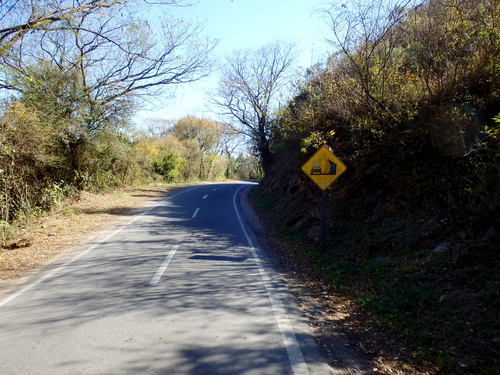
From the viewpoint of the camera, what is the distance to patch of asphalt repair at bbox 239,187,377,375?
3.49 m

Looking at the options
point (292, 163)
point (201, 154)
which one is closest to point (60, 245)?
point (292, 163)

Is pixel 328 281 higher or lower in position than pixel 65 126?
lower

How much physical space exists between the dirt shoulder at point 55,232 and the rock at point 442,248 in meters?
7.57

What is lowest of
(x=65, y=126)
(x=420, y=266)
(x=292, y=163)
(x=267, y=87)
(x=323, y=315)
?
(x=323, y=315)

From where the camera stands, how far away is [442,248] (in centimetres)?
570

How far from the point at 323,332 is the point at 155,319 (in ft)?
7.14

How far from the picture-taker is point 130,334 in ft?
12.8

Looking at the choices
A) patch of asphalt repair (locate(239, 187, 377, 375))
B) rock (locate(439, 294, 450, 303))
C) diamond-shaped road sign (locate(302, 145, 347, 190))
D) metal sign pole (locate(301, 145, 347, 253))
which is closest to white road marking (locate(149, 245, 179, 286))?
patch of asphalt repair (locate(239, 187, 377, 375))

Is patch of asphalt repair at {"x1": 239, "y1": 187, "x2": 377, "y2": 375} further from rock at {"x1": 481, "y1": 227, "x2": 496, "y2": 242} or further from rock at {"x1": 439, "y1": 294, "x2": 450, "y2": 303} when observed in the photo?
rock at {"x1": 481, "y1": 227, "x2": 496, "y2": 242}

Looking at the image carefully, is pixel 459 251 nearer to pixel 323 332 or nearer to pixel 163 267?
pixel 323 332

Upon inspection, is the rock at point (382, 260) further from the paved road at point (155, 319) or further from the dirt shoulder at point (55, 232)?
the dirt shoulder at point (55, 232)

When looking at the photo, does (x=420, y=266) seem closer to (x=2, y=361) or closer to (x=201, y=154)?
(x=2, y=361)

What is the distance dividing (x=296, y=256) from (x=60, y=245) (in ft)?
20.8

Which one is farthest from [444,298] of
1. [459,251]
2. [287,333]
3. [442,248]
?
[287,333]
